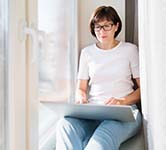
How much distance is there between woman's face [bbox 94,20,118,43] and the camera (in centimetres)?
166

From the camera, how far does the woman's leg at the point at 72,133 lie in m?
1.27

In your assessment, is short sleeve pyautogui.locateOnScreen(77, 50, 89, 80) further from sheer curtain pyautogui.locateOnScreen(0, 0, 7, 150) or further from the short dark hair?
sheer curtain pyautogui.locateOnScreen(0, 0, 7, 150)

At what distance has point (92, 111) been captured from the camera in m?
1.37

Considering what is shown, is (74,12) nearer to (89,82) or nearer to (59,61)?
(59,61)

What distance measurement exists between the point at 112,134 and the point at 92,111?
139 millimetres

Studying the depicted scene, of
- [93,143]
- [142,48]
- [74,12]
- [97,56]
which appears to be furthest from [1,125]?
[74,12]

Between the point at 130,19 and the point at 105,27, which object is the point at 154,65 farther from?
the point at 130,19

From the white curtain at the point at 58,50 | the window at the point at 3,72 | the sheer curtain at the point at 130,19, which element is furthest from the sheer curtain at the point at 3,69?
the sheer curtain at the point at 130,19

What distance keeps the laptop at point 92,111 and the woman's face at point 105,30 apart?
1.42ft

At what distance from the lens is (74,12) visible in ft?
6.13

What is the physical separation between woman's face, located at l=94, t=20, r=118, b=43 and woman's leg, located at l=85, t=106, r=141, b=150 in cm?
41

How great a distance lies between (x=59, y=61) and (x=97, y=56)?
0.72 feet

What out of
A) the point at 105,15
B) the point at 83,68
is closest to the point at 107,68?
the point at 83,68

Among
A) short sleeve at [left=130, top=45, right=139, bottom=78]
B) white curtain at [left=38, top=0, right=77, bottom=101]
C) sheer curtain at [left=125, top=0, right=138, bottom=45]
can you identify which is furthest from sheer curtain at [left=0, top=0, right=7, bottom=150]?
sheer curtain at [left=125, top=0, right=138, bottom=45]
